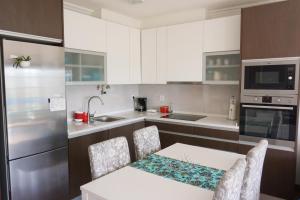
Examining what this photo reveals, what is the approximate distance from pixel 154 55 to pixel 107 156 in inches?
82.0

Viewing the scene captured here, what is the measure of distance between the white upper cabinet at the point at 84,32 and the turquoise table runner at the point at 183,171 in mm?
1636

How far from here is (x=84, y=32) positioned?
9.04 ft

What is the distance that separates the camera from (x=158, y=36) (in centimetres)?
344

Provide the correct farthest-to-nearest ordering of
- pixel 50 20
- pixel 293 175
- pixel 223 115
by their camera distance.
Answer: pixel 223 115, pixel 293 175, pixel 50 20

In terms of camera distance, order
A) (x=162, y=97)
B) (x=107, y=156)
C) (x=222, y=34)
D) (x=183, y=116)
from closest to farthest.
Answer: (x=107, y=156)
(x=222, y=34)
(x=183, y=116)
(x=162, y=97)

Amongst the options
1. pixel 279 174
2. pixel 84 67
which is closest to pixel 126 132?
pixel 84 67

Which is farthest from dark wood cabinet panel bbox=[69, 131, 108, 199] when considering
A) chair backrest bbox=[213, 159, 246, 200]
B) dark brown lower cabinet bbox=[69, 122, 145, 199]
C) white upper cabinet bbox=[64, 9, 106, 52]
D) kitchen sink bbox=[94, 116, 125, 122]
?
chair backrest bbox=[213, 159, 246, 200]

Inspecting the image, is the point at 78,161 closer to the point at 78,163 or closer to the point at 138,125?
the point at 78,163

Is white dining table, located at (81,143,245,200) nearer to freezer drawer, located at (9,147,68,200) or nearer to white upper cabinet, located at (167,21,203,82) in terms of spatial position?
freezer drawer, located at (9,147,68,200)

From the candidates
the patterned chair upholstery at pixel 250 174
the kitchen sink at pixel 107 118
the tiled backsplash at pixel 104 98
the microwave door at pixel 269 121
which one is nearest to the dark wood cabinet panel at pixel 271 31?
the microwave door at pixel 269 121

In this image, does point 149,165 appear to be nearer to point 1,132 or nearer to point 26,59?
point 1,132

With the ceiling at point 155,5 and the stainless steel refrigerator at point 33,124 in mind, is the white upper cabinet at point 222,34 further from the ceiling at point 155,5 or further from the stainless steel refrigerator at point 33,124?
the stainless steel refrigerator at point 33,124

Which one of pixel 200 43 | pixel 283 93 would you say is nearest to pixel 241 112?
pixel 283 93

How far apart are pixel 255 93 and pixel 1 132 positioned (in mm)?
2536
